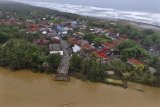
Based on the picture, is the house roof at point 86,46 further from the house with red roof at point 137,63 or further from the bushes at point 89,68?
the house with red roof at point 137,63

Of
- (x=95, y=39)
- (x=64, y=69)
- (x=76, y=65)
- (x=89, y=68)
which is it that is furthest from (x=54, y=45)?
(x=89, y=68)

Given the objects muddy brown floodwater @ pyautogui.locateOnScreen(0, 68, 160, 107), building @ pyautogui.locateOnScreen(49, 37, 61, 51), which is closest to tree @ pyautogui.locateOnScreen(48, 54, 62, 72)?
muddy brown floodwater @ pyautogui.locateOnScreen(0, 68, 160, 107)

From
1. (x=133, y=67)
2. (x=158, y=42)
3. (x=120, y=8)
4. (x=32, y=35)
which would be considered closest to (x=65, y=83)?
(x=133, y=67)

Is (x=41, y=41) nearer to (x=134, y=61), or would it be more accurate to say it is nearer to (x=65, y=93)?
(x=134, y=61)

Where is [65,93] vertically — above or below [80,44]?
below

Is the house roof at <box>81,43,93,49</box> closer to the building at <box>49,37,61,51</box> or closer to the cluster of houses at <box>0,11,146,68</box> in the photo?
the cluster of houses at <box>0,11,146,68</box>

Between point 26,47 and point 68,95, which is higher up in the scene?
point 26,47

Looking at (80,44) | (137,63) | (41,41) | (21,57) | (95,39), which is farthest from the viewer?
(95,39)

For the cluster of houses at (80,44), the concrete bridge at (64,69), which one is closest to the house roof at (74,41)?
the cluster of houses at (80,44)

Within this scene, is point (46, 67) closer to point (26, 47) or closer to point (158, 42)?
point (26, 47)
